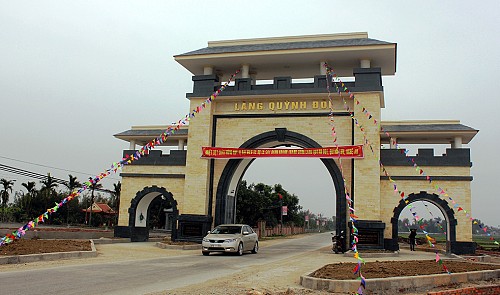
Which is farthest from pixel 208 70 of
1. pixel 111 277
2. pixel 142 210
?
pixel 111 277

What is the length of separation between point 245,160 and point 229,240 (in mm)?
8394

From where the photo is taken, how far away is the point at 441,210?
1964 centimetres

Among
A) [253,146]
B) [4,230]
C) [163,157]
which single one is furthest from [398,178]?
[4,230]

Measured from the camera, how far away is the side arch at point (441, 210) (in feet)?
62.5


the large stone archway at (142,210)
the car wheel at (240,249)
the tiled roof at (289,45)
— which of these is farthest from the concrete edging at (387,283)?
the large stone archway at (142,210)

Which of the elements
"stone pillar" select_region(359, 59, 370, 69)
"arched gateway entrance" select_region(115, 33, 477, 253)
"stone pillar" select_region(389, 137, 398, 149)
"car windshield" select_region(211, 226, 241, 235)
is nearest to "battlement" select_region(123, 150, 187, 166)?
"arched gateway entrance" select_region(115, 33, 477, 253)

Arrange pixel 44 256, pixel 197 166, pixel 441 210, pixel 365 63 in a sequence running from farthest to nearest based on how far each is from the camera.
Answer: pixel 197 166, pixel 365 63, pixel 441 210, pixel 44 256

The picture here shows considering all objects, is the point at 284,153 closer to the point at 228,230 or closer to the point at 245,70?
the point at 245,70

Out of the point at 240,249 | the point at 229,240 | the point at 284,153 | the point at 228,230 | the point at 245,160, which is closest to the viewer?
the point at 229,240

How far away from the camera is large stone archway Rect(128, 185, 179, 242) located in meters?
22.5

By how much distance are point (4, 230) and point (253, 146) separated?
41.5 feet

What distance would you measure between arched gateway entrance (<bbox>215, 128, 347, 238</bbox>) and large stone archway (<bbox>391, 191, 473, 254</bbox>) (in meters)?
2.21

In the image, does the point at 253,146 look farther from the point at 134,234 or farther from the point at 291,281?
the point at 291,281

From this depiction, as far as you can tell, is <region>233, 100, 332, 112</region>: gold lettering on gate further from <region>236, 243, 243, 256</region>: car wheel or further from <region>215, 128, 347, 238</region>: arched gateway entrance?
<region>236, 243, 243, 256</region>: car wheel
